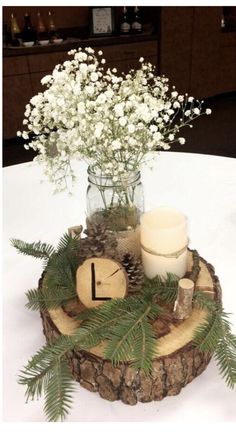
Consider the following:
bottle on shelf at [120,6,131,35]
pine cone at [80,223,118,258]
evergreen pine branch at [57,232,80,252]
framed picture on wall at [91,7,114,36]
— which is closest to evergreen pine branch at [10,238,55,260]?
evergreen pine branch at [57,232,80,252]

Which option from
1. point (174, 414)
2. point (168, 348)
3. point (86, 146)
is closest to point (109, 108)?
point (86, 146)

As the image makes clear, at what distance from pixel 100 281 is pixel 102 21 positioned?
387 centimetres

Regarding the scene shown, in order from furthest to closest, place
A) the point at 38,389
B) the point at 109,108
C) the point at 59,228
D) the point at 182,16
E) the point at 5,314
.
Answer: the point at 182,16 → the point at 59,228 → the point at 5,314 → the point at 109,108 → the point at 38,389

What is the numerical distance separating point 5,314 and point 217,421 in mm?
502

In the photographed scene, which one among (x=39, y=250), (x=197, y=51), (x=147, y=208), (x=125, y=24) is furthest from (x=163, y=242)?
(x=197, y=51)

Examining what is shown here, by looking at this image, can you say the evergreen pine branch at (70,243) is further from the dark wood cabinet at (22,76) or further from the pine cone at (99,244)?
the dark wood cabinet at (22,76)

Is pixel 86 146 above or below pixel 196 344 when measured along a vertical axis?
above

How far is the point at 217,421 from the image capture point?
0.75 meters

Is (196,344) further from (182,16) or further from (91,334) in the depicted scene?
(182,16)

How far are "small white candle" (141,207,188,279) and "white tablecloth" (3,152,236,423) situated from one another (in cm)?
19

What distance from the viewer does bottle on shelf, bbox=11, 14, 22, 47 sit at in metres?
3.85

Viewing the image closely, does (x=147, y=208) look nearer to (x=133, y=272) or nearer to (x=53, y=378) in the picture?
(x=133, y=272)

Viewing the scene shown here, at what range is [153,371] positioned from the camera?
778mm

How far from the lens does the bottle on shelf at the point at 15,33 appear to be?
12.6 feet
